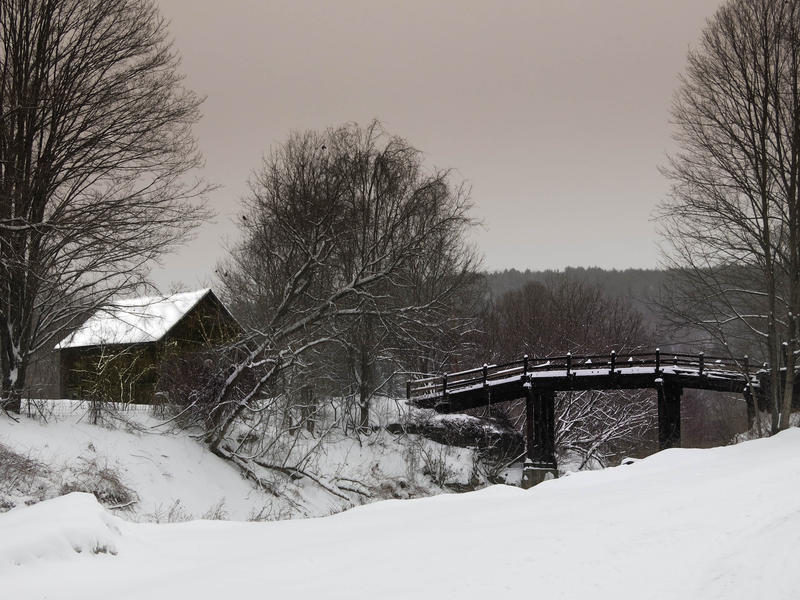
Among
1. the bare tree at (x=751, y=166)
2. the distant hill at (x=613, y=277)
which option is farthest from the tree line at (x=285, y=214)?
the distant hill at (x=613, y=277)

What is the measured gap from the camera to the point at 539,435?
26.7 metres

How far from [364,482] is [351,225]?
9.53m

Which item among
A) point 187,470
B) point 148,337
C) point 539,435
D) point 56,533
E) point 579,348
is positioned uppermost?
point 148,337

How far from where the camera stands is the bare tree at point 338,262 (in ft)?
72.8

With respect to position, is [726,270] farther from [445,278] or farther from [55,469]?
[55,469]

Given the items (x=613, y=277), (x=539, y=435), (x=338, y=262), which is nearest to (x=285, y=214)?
(x=338, y=262)

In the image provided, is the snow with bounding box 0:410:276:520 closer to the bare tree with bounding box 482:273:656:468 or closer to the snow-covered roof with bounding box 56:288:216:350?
the snow-covered roof with bounding box 56:288:216:350

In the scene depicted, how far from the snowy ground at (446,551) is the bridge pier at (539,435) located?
53.3 ft

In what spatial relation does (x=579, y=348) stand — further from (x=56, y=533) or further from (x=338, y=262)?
(x=56, y=533)

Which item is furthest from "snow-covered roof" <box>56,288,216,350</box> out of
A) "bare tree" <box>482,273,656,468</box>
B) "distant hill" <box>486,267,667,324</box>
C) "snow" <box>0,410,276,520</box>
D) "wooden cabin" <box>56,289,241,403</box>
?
"distant hill" <box>486,267,667,324</box>

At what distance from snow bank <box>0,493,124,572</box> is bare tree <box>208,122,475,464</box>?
12.4 m

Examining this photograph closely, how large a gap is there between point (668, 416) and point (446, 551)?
21206 millimetres

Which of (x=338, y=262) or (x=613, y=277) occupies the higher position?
(x=613, y=277)

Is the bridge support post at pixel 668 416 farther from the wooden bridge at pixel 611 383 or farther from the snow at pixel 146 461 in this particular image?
the snow at pixel 146 461
